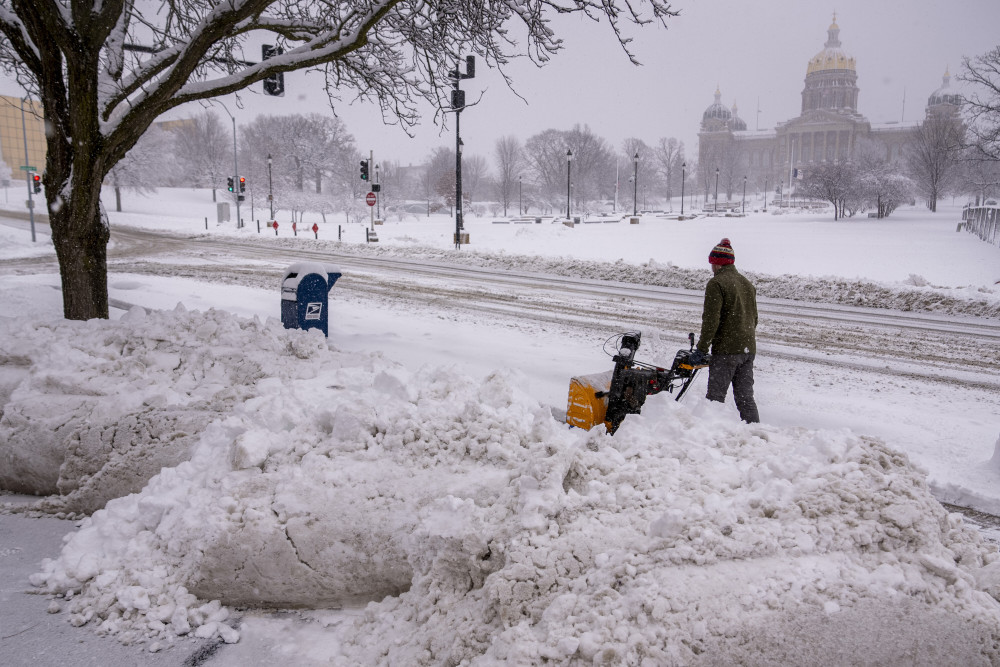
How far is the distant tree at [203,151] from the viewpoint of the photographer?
8162 centimetres

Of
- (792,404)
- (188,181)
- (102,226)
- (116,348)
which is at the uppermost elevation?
(188,181)

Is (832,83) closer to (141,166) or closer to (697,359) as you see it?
(141,166)

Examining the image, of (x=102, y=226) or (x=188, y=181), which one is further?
(x=188, y=181)

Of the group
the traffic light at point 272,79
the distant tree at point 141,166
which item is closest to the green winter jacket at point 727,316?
the traffic light at point 272,79

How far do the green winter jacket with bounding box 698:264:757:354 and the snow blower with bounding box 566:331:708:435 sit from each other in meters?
0.44

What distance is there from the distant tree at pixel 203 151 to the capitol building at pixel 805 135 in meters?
73.5

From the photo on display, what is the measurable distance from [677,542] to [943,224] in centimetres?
5478

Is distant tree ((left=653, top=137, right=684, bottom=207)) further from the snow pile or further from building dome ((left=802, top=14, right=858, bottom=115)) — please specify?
the snow pile

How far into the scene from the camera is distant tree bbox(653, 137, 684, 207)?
10756cm

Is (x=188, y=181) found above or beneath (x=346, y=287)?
above

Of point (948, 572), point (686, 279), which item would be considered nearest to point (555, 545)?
point (948, 572)

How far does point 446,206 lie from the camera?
3280 inches

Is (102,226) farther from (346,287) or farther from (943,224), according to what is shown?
(943,224)

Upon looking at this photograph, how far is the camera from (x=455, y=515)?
12.6ft
